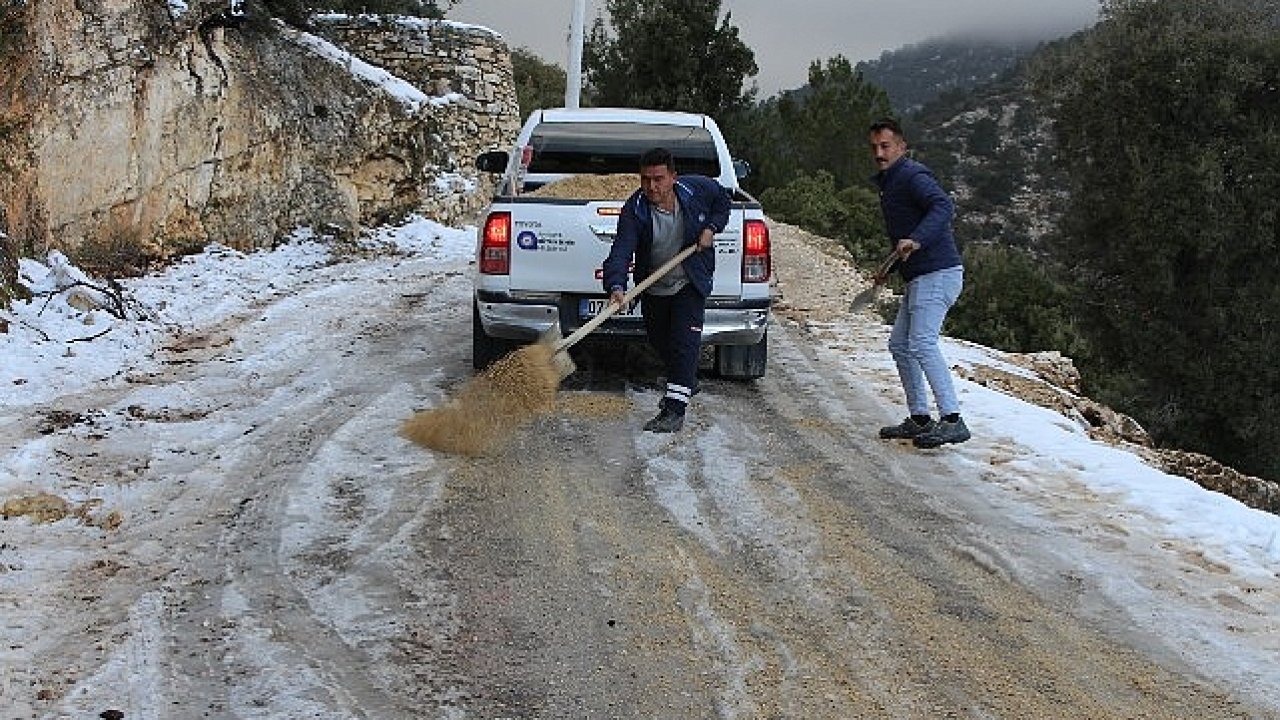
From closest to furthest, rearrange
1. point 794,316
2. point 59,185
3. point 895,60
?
1. point 59,185
2. point 794,316
3. point 895,60

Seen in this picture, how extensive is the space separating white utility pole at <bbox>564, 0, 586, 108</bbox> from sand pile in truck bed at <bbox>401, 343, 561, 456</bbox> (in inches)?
558

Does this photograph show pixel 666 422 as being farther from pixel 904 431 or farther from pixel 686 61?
pixel 686 61

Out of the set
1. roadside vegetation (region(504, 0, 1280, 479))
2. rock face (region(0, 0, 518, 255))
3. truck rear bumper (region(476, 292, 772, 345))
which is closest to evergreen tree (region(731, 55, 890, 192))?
roadside vegetation (region(504, 0, 1280, 479))

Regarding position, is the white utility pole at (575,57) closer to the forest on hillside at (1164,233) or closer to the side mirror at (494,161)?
the forest on hillside at (1164,233)

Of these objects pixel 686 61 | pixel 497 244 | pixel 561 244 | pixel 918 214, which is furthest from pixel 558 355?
pixel 686 61

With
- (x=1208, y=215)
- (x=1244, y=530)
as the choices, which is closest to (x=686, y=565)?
(x=1244, y=530)

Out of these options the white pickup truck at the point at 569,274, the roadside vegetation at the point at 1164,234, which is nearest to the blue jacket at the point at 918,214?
the white pickup truck at the point at 569,274

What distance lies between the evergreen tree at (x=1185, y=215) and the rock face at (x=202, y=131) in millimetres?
10402

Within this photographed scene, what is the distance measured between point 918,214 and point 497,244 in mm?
2452

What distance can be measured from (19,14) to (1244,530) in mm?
8658

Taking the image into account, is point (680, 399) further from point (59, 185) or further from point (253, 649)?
point (59, 185)

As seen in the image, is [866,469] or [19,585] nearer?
Result: [19,585]

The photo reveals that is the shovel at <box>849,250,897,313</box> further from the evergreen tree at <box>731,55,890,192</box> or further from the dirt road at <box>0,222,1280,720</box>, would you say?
the evergreen tree at <box>731,55,890,192</box>

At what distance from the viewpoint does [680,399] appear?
6.33m
